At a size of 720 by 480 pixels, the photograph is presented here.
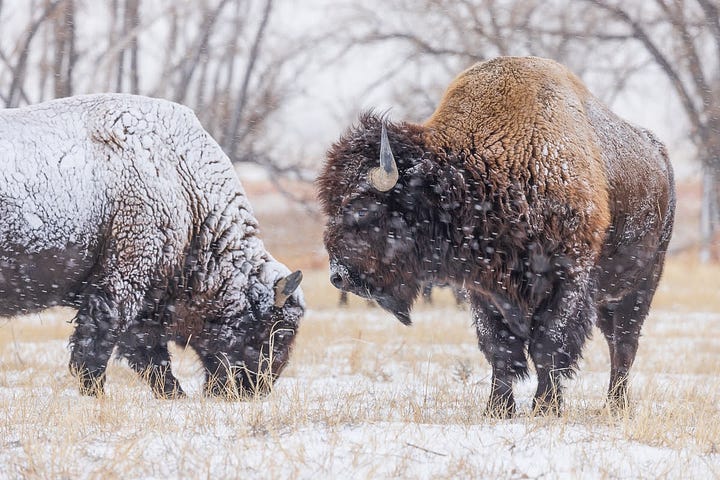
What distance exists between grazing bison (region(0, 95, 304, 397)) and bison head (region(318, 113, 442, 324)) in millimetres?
851

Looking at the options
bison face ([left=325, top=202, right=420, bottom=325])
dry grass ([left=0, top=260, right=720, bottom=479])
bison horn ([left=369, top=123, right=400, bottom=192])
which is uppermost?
bison horn ([left=369, top=123, right=400, bottom=192])

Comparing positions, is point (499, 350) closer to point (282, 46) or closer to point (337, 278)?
point (337, 278)

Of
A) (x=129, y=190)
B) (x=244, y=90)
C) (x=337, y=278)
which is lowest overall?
(x=337, y=278)

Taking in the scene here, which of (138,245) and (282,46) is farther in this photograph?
(282,46)

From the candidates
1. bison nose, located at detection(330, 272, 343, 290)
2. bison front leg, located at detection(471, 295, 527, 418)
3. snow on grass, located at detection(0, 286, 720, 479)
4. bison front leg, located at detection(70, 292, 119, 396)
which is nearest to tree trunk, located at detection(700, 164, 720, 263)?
snow on grass, located at detection(0, 286, 720, 479)

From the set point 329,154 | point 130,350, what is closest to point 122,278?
point 130,350

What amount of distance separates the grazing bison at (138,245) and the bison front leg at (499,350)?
1.36m

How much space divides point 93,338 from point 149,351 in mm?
646

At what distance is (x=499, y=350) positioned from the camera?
5254 millimetres

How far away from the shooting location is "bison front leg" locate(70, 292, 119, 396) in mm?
5590

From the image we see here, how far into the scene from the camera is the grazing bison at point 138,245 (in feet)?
17.8

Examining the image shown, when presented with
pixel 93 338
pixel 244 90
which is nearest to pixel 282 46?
pixel 244 90

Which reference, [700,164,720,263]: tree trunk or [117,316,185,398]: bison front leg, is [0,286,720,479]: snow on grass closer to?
[117,316,185,398]: bison front leg

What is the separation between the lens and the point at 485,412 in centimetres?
492
